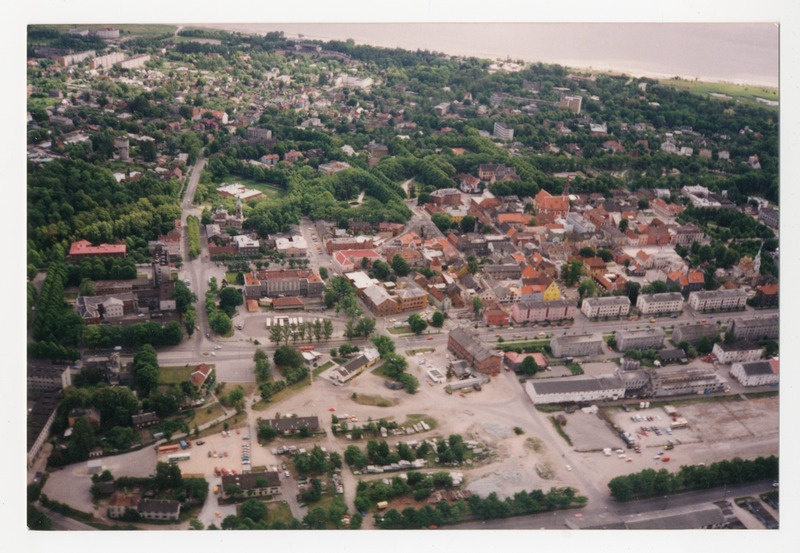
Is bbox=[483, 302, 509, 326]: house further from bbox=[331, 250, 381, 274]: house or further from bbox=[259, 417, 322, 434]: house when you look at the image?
bbox=[259, 417, 322, 434]: house

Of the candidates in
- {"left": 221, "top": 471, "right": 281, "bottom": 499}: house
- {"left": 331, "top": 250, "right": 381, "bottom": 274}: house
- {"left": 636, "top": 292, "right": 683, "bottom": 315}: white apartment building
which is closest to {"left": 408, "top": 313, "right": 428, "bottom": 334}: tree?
{"left": 331, "top": 250, "right": 381, "bottom": 274}: house

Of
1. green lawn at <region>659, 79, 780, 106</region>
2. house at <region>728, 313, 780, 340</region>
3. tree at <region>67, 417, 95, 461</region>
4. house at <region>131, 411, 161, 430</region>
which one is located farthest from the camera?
green lawn at <region>659, 79, 780, 106</region>

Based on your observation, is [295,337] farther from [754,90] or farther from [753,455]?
[754,90]

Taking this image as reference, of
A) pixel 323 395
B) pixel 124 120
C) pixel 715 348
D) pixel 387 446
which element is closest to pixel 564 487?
pixel 387 446

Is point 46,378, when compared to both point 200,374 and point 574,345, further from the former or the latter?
point 574,345

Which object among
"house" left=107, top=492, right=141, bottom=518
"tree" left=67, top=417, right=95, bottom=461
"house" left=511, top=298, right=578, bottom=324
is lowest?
"house" left=107, top=492, right=141, bottom=518

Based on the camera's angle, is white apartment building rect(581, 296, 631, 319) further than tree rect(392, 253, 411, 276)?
No

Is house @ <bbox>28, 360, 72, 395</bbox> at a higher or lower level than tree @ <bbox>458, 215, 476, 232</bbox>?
lower

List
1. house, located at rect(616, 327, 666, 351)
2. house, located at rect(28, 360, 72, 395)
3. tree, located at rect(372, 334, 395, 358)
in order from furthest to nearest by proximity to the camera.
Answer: house, located at rect(616, 327, 666, 351) < tree, located at rect(372, 334, 395, 358) < house, located at rect(28, 360, 72, 395)
